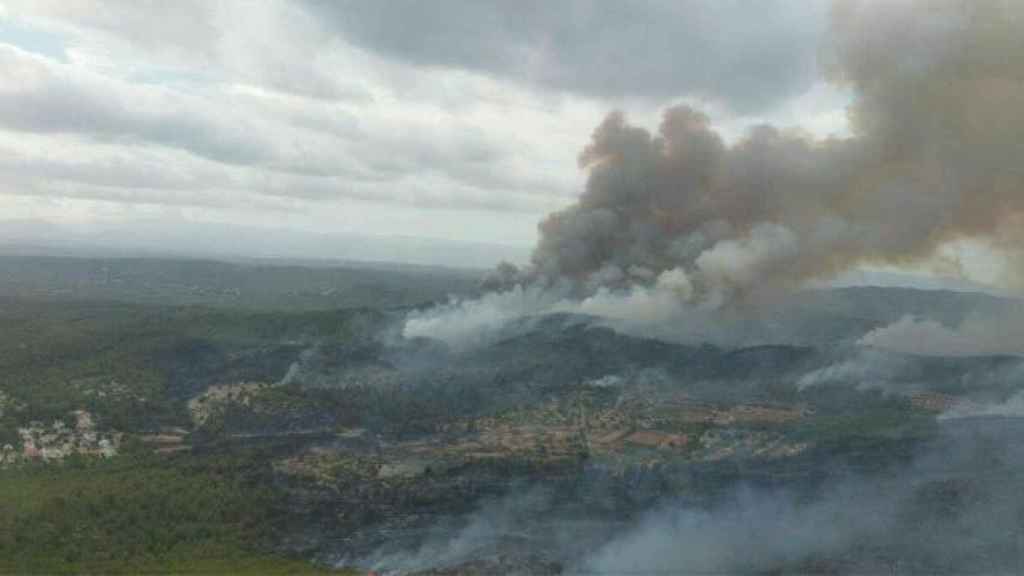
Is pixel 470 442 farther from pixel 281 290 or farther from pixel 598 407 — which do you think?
pixel 281 290

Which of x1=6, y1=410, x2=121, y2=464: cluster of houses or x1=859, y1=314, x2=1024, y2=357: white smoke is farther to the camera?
x1=859, y1=314, x2=1024, y2=357: white smoke

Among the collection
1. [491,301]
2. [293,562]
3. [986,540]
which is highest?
[491,301]

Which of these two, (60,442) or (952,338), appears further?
(952,338)

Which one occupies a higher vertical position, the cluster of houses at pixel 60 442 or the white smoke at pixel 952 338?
the white smoke at pixel 952 338

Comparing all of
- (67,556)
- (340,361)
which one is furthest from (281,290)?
(67,556)

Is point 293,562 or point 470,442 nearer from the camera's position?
point 293,562

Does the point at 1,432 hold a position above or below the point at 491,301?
below

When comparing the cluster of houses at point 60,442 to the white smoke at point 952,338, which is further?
the white smoke at point 952,338

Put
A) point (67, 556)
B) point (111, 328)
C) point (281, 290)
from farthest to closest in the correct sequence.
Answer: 1. point (281, 290)
2. point (111, 328)
3. point (67, 556)

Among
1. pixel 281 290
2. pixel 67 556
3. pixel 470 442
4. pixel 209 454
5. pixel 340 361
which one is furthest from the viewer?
pixel 281 290

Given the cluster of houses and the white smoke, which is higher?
the white smoke
